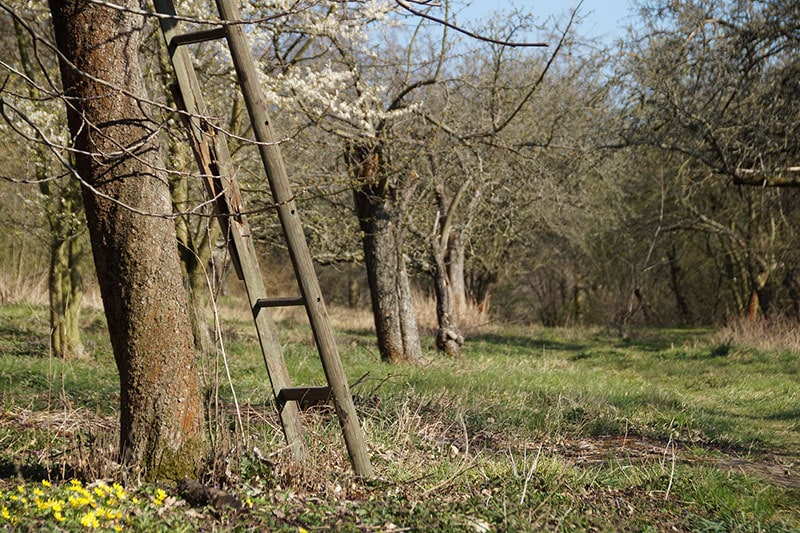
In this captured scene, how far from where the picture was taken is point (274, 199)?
158 inches

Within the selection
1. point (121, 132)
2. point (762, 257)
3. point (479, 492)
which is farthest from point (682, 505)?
point (762, 257)

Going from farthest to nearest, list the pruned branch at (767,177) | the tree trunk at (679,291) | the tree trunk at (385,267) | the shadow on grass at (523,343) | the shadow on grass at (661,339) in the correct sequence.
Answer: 1. the tree trunk at (679,291)
2. the shadow on grass at (661,339)
3. the shadow on grass at (523,343)
4. the pruned branch at (767,177)
5. the tree trunk at (385,267)

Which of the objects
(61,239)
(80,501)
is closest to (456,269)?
(61,239)

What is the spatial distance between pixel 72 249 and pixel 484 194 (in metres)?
9.89

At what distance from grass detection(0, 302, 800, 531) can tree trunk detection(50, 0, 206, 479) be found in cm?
20

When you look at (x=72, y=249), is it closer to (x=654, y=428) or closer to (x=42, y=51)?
(x=42, y=51)

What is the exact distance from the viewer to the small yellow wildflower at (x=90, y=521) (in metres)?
2.86

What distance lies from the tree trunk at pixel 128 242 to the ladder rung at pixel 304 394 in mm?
597

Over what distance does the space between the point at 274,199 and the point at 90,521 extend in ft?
A: 5.96

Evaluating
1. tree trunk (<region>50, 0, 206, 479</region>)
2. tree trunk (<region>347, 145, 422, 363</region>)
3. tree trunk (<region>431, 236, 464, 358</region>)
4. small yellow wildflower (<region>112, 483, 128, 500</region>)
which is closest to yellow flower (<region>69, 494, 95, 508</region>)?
small yellow wildflower (<region>112, 483, 128, 500</region>)

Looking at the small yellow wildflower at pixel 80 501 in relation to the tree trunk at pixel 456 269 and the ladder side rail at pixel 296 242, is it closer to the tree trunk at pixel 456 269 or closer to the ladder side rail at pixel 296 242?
the ladder side rail at pixel 296 242

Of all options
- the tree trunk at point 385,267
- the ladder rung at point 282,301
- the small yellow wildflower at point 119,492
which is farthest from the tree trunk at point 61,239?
the small yellow wildflower at point 119,492

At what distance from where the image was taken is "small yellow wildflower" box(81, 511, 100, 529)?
286 centimetres

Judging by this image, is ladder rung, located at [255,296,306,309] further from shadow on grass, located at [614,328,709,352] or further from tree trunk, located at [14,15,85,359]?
shadow on grass, located at [614,328,709,352]
